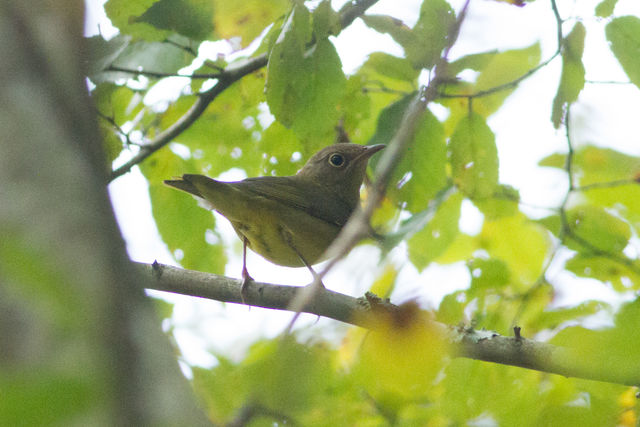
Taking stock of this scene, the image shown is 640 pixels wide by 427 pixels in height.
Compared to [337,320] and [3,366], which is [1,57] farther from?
[337,320]

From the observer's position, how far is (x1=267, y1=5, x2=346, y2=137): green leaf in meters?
3.54

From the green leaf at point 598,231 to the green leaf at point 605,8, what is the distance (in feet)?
4.70

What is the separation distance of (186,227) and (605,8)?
10.1ft


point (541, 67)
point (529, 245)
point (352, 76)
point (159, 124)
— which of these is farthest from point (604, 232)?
point (159, 124)

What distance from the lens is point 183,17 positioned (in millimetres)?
3906

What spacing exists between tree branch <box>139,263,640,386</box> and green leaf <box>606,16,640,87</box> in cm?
167

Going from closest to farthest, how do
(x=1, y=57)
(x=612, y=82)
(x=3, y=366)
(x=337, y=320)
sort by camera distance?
(x=3, y=366)
(x=1, y=57)
(x=337, y=320)
(x=612, y=82)

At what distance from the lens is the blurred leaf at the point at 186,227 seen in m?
4.76

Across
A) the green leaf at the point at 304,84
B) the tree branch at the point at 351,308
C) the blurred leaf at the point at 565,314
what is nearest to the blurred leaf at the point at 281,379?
→ the tree branch at the point at 351,308

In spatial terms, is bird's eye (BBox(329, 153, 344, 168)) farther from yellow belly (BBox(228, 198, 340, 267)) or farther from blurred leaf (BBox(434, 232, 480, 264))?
blurred leaf (BBox(434, 232, 480, 264))

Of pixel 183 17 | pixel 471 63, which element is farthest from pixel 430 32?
pixel 183 17

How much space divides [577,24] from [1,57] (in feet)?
12.0

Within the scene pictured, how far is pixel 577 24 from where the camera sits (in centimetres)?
396

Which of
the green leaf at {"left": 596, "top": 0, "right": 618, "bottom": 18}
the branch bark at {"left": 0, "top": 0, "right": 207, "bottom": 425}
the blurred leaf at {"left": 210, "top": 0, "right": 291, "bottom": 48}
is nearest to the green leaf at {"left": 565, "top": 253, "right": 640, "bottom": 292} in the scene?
the green leaf at {"left": 596, "top": 0, "right": 618, "bottom": 18}
